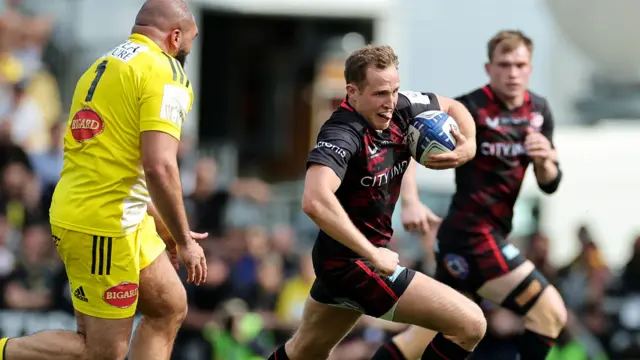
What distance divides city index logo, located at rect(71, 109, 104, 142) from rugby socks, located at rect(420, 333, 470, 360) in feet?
8.22

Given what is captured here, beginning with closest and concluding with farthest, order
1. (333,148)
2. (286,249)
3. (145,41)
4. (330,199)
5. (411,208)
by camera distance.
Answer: (330,199) → (333,148) → (145,41) → (411,208) → (286,249)

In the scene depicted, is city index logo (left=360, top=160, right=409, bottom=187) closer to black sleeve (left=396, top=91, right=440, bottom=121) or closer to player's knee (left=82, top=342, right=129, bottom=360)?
black sleeve (left=396, top=91, right=440, bottom=121)

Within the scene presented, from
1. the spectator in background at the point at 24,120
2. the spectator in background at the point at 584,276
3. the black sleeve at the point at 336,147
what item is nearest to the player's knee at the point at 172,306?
the black sleeve at the point at 336,147

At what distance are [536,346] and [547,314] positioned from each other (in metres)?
0.24

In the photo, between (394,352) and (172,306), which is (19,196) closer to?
(394,352)

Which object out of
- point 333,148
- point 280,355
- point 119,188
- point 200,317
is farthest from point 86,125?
point 200,317

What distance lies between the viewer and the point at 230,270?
13.7 m

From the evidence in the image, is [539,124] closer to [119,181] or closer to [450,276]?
[450,276]

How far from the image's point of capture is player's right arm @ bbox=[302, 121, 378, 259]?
6.88 metres

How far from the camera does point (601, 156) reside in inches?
648

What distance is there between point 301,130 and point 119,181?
15749mm

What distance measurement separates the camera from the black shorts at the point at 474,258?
8.79 meters

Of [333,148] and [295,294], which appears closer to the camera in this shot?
[333,148]

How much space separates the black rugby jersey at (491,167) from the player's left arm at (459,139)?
1.95ft
